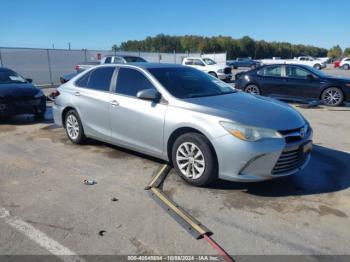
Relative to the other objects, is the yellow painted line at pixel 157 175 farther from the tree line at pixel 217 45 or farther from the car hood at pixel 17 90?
the tree line at pixel 217 45

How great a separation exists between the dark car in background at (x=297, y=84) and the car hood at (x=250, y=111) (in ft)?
25.1

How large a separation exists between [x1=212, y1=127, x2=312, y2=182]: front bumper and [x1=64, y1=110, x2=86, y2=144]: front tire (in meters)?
3.19

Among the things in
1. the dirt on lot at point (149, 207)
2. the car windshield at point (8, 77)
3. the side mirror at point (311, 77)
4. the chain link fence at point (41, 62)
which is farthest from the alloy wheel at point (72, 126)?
the chain link fence at point (41, 62)

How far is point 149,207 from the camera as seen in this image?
391 centimetres

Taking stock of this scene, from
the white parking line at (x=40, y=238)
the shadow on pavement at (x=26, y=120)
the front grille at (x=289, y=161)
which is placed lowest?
the shadow on pavement at (x=26, y=120)

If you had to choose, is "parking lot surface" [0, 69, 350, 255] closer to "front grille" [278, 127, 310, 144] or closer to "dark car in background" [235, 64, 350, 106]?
"front grille" [278, 127, 310, 144]

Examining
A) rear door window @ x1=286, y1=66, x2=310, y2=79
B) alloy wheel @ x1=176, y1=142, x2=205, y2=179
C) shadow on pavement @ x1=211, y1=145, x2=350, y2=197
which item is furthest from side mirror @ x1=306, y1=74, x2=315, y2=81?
alloy wheel @ x1=176, y1=142, x2=205, y2=179

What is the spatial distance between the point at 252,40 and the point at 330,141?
122 metres

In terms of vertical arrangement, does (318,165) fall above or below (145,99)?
below

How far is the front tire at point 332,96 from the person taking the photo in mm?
11523

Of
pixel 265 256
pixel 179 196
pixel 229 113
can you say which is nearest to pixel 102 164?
pixel 179 196

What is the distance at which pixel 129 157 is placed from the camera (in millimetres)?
5750

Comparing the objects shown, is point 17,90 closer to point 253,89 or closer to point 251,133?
point 251,133

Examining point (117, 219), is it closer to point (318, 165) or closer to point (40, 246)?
point (40, 246)
